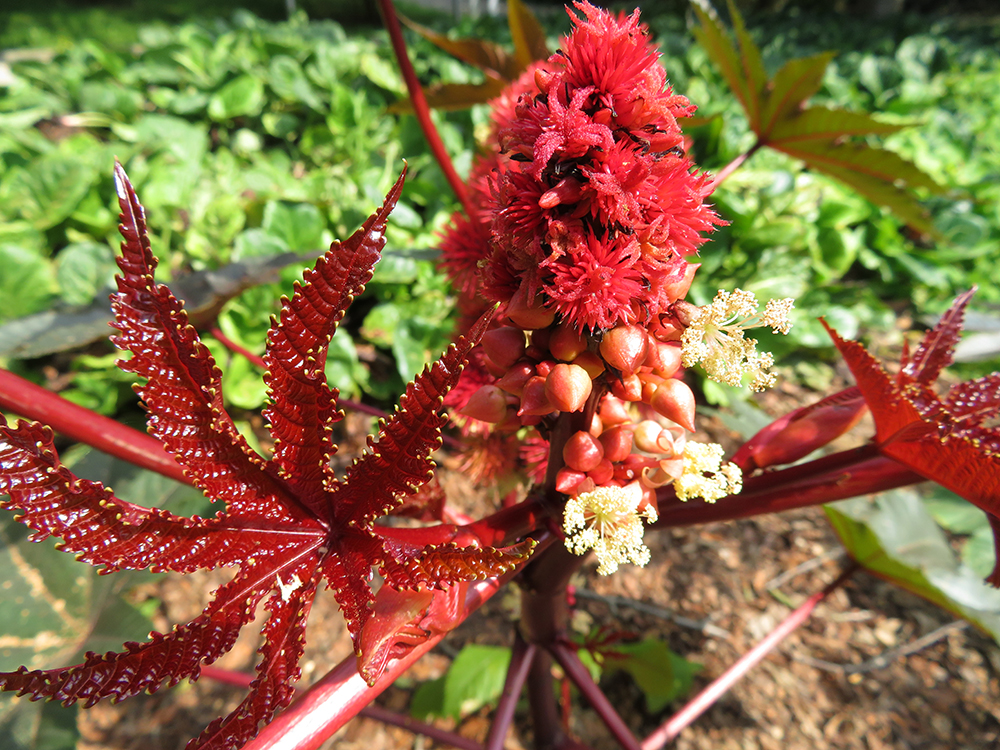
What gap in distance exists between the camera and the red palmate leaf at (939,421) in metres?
0.38

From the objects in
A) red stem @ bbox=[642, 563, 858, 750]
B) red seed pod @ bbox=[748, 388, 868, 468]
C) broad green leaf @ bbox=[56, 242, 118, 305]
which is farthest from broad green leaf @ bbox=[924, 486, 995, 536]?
broad green leaf @ bbox=[56, 242, 118, 305]

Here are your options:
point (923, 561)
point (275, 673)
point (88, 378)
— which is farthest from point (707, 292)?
point (88, 378)

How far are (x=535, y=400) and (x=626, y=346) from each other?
7 centimetres

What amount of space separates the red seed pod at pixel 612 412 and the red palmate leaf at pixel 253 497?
0.12m

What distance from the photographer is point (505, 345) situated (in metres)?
0.39

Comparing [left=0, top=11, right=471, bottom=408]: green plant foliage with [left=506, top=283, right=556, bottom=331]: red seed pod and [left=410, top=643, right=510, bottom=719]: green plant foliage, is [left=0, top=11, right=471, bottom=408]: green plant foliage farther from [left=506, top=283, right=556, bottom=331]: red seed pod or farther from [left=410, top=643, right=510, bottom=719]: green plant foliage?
[left=506, top=283, right=556, bottom=331]: red seed pod

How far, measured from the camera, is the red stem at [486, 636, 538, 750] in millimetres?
677

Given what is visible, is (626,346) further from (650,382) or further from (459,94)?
(459,94)

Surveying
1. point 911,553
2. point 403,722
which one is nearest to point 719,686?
point 911,553

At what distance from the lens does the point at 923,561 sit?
2.84 feet

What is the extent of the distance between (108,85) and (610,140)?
9.13 feet

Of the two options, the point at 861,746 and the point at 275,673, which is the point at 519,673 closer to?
the point at 275,673

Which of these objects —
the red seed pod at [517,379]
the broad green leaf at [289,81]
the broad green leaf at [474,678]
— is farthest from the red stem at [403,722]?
the broad green leaf at [289,81]

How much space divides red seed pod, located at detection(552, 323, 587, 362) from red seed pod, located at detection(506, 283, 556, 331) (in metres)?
0.01
